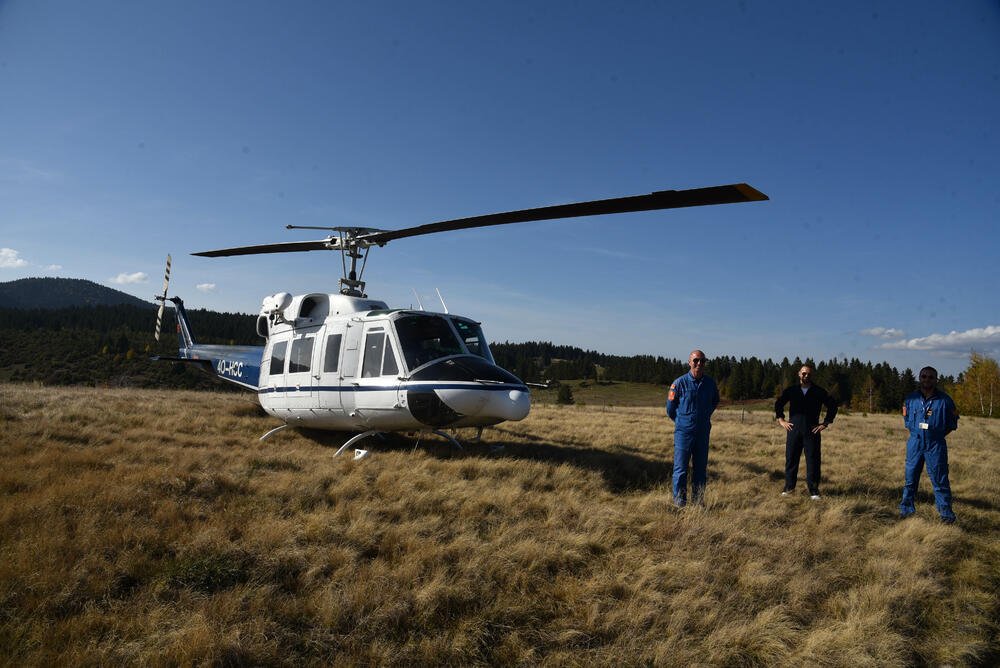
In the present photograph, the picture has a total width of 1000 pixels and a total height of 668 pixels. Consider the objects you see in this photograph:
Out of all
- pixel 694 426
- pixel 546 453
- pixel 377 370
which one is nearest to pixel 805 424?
pixel 694 426

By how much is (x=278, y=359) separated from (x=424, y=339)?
426cm

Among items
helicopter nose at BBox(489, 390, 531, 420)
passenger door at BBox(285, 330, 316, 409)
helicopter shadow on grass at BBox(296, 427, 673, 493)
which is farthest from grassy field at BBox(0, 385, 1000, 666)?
passenger door at BBox(285, 330, 316, 409)

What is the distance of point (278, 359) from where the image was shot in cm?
1157

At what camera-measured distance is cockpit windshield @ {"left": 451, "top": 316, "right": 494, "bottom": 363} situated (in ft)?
32.2

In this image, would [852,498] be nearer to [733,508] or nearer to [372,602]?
[733,508]

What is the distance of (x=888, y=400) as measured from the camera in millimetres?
78438

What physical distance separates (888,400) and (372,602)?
315ft

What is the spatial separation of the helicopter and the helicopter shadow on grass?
2.02 feet

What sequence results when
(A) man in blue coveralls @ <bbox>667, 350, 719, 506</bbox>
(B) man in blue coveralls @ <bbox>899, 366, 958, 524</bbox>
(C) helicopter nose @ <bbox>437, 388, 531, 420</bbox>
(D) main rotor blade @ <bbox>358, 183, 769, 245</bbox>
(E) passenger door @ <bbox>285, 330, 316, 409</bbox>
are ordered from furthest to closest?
(E) passenger door @ <bbox>285, 330, 316, 409</bbox>, (C) helicopter nose @ <bbox>437, 388, 531, 420</bbox>, (B) man in blue coveralls @ <bbox>899, 366, 958, 524</bbox>, (A) man in blue coveralls @ <bbox>667, 350, 719, 506</bbox>, (D) main rotor blade @ <bbox>358, 183, 769, 245</bbox>

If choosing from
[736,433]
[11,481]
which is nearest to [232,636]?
[11,481]

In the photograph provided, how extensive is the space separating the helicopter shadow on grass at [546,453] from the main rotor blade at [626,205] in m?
4.37

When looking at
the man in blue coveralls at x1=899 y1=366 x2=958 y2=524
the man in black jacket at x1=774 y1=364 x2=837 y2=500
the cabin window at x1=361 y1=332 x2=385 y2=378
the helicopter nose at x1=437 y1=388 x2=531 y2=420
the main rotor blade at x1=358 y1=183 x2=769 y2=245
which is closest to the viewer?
the main rotor blade at x1=358 y1=183 x2=769 y2=245

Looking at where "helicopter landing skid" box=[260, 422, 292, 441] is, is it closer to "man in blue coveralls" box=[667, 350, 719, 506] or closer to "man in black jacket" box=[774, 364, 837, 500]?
"man in blue coveralls" box=[667, 350, 719, 506]

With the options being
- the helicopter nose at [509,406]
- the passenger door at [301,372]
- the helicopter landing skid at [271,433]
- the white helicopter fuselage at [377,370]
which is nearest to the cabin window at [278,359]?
the white helicopter fuselage at [377,370]
